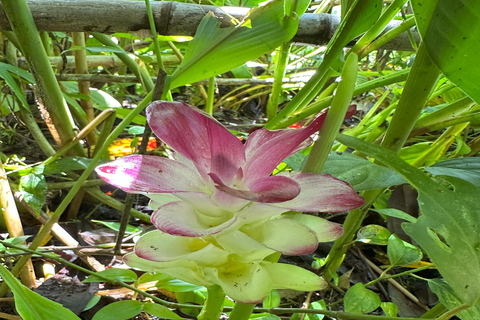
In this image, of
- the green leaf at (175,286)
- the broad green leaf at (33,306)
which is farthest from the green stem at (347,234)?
the broad green leaf at (33,306)

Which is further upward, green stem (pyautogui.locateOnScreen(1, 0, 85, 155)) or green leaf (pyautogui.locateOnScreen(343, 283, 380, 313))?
green stem (pyautogui.locateOnScreen(1, 0, 85, 155))

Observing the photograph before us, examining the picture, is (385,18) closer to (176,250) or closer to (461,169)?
(461,169)

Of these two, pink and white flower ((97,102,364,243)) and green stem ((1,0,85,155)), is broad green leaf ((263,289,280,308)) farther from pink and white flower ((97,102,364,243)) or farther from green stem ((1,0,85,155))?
green stem ((1,0,85,155))

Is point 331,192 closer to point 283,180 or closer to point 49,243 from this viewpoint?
point 283,180

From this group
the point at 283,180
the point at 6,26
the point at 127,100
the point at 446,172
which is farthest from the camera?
the point at 127,100

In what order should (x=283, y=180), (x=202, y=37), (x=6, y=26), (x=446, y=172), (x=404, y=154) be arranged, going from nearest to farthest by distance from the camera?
(x=283, y=180) < (x=446, y=172) < (x=202, y=37) < (x=6, y=26) < (x=404, y=154)

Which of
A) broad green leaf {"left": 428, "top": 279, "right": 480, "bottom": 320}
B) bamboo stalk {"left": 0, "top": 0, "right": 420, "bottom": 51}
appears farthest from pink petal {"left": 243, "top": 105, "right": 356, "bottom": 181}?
bamboo stalk {"left": 0, "top": 0, "right": 420, "bottom": 51}

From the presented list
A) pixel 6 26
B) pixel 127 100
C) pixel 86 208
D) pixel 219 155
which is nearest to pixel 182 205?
pixel 219 155
